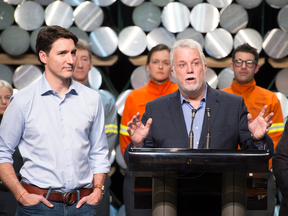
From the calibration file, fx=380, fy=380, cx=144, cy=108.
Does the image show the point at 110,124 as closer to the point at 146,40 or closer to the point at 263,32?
the point at 146,40

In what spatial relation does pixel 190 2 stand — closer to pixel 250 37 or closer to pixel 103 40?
pixel 250 37

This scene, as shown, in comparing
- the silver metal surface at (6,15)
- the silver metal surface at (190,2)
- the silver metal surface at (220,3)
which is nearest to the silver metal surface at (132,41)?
the silver metal surface at (190,2)

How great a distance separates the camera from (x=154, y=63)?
3344mm

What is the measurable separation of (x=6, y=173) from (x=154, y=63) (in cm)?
178

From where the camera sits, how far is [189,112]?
2203mm

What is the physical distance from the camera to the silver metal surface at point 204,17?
→ 3.67 meters

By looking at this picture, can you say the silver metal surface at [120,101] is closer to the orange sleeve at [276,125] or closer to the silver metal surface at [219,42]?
the silver metal surface at [219,42]

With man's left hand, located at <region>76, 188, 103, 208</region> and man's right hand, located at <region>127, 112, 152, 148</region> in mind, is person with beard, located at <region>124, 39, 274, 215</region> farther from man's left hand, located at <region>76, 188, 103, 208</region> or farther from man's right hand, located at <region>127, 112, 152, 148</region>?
man's left hand, located at <region>76, 188, 103, 208</region>

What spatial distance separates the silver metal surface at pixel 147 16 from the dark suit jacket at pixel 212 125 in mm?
1691

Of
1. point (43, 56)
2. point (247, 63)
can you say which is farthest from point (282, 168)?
point (247, 63)

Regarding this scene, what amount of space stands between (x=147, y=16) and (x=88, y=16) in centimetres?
58

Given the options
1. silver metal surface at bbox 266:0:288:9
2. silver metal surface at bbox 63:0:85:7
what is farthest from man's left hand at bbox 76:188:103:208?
silver metal surface at bbox 266:0:288:9

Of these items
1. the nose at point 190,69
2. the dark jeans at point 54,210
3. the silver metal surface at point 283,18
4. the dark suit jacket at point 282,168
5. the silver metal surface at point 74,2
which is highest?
the silver metal surface at point 74,2

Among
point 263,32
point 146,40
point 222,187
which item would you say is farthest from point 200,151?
point 263,32
